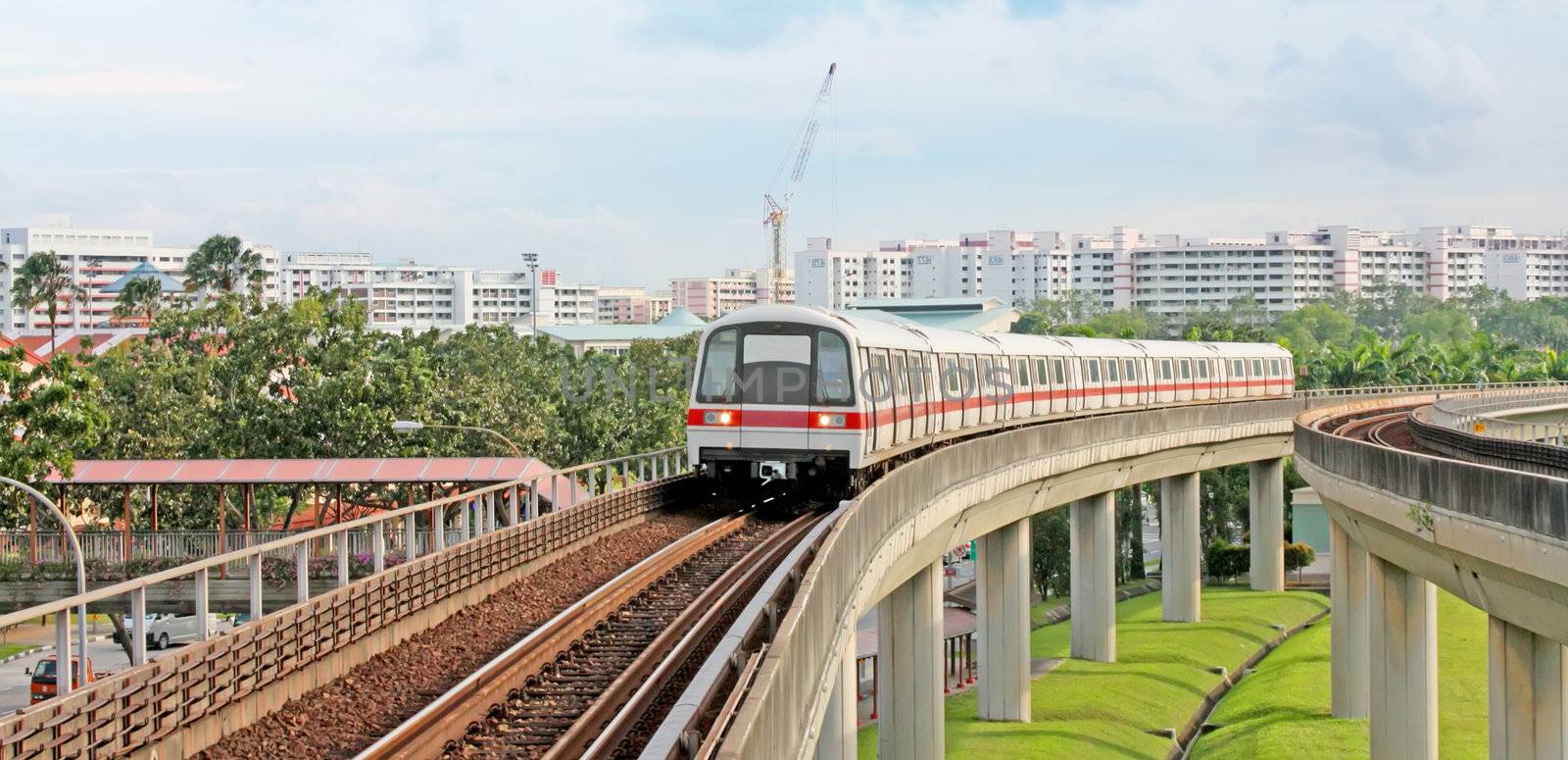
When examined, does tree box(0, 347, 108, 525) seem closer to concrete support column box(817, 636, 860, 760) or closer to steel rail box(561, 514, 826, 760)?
steel rail box(561, 514, 826, 760)

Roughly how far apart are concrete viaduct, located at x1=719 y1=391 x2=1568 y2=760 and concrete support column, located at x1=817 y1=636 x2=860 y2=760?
0.03 m

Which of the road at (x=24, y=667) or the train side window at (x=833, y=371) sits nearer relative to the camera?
the train side window at (x=833, y=371)

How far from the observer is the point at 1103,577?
4425cm

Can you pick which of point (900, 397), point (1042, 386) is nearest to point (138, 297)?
point (1042, 386)

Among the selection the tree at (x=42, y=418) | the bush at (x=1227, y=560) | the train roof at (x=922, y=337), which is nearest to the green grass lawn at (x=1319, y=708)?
the train roof at (x=922, y=337)

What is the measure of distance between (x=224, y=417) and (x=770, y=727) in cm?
3828

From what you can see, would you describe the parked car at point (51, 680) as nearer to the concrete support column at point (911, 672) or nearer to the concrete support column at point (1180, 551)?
the concrete support column at point (911, 672)

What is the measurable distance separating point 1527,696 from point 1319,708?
1722cm

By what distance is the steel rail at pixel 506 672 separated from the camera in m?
12.0

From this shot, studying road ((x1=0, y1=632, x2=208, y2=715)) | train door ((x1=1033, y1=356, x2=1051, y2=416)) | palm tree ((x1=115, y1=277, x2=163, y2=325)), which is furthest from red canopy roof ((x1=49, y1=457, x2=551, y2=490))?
palm tree ((x1=115, y1=277, x2=163, y2=325))

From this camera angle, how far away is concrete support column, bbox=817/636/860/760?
18938 millimetres

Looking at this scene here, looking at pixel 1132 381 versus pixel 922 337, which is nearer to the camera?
pixel 922 337

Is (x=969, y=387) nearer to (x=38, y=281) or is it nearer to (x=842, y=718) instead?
(x=842, y=718)

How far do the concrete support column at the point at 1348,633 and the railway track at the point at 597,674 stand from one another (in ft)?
60.6
